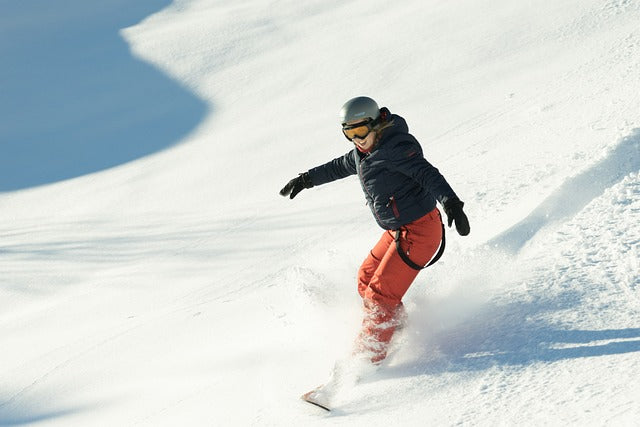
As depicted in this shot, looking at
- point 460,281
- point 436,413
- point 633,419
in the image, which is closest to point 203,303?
point 460,281

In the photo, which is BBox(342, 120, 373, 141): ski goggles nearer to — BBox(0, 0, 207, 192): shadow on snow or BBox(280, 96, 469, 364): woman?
BBox(280, 96, 469, 364): woman

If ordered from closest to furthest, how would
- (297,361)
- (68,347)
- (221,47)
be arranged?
1. (297,361)
2. (68,347)
3. (221,47)

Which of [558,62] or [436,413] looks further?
[558,62]

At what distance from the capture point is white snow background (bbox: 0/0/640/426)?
9.69 ft

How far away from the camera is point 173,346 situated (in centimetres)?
448

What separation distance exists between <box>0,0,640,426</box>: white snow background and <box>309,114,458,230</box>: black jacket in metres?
0.56

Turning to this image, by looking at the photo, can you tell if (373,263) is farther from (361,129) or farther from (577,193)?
(577,193)

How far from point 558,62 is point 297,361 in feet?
20.7

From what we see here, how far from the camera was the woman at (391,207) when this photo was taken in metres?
3.16

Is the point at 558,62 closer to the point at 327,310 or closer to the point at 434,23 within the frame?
the point at 434,23

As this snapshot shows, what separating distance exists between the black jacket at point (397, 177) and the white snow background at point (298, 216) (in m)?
0.56

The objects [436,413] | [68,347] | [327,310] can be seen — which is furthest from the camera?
[68,347]

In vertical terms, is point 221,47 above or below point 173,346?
above

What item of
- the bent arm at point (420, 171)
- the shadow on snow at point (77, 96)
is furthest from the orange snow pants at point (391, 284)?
the shadow on snow at point (77, 96)
